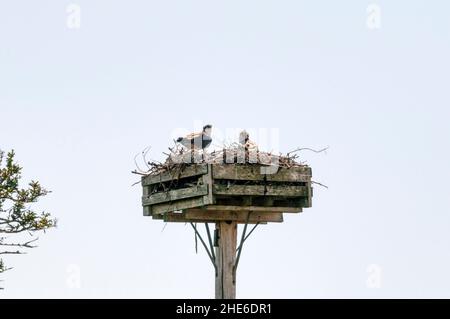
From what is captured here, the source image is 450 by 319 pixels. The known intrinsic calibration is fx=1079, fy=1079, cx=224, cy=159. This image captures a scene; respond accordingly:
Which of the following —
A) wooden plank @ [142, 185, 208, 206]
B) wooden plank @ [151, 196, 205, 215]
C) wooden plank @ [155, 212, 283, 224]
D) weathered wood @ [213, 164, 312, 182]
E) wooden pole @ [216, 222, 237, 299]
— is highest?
weathered wood @ [213, 164, 312, 182]

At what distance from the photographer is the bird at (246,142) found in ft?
46.2

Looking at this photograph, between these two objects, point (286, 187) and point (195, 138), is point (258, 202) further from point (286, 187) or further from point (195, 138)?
point (195, 138)

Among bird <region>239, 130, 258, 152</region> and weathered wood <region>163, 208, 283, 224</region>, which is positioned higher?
bird <region>239, 130, 258, 152</region>

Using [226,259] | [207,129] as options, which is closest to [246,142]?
[207,129]

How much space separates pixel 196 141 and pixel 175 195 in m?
1.07

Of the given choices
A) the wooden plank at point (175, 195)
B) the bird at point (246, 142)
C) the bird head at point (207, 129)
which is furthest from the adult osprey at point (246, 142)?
the bird head at point (207, 129)

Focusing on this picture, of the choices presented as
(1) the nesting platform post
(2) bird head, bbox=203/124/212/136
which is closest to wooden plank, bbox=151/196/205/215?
(1) the nesting platform post

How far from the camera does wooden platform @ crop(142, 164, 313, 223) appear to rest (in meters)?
13.6

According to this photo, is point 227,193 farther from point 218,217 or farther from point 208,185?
point 218,217

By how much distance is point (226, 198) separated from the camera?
46.0 feet

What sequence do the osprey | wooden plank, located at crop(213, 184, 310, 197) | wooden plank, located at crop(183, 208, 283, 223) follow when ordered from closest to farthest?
1. wooden plank, located at crop(213, 184, 310, 197)
2. wooden plank, located at crop(183, 208, 283, 223)
3. the osprey

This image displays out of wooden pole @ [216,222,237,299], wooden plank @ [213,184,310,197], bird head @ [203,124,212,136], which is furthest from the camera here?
bird head @ [203,124,212,136]

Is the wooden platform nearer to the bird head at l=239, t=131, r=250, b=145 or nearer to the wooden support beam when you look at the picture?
the wooden support beam
